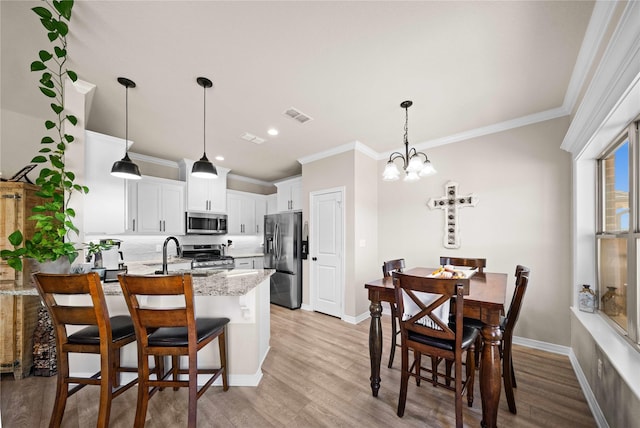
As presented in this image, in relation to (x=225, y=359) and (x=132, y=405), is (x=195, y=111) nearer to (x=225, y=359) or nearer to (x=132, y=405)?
(x=225, y=359)

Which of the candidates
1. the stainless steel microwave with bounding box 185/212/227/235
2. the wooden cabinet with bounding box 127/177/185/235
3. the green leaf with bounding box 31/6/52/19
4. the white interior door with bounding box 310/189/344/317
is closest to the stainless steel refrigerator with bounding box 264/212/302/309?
the white interior door with bounding box 310/189/344/317

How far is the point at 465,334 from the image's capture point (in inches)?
72.4

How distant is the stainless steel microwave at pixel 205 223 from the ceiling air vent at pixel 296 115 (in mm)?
2886

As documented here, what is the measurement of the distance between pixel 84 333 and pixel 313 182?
11.0 ft

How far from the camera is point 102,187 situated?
10.4 feet

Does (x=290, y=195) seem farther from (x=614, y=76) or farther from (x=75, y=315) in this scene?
(x=614, y=76)

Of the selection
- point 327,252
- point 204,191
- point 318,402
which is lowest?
point 318,402

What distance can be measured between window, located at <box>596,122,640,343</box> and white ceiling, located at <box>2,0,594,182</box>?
0.82 m

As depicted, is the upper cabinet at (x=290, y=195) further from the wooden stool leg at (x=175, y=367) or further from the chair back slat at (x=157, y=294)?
the chair back slat at (x=157, y=294)

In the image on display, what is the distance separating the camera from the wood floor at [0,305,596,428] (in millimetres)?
1793

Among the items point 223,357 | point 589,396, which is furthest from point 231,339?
point 589,396

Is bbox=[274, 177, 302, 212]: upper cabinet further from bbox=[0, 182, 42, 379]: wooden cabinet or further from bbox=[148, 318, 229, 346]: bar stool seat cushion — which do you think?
bbox=[0, 182, 42, 379]: wooden cabinet

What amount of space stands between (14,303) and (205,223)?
2.82 m

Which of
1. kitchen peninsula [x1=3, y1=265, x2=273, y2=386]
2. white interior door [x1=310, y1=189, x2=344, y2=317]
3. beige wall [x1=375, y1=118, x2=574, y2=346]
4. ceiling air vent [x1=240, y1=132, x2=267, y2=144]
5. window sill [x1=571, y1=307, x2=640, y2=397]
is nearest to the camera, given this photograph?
window sill [x1=571, y1=307, x2=640, y2=397]
